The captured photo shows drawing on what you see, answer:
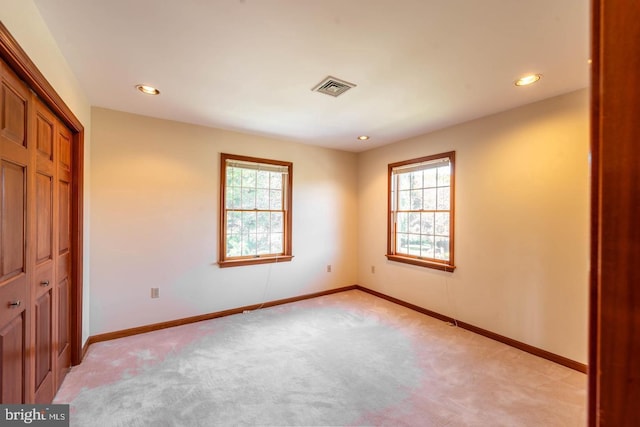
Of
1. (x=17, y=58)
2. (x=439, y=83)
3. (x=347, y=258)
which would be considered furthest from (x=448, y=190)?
(x=17, y=58)

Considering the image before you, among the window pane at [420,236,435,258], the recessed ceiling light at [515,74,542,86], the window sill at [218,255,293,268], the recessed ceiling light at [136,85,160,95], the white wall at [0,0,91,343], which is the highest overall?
the recessed ceiling light at [515,74,542,86]

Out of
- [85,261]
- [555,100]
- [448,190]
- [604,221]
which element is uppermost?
[555,100]

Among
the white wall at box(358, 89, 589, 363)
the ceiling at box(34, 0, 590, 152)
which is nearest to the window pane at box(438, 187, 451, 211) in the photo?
the white wall at box(358, 89, 589, 363)

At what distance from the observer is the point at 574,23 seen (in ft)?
5.53

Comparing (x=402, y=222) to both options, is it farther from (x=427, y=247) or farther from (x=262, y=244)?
(x=262, y=244)

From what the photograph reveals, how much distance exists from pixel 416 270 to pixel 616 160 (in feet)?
12.7

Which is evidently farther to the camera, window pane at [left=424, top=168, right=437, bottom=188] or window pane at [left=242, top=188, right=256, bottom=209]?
window pane at [left=242, top=188, right=256, bottom=209]

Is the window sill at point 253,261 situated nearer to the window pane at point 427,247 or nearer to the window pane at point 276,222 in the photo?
the window pane at point 276,222

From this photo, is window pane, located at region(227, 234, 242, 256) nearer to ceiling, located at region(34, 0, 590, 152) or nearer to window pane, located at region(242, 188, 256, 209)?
window pane, located at region(242, 188, 256, 209)

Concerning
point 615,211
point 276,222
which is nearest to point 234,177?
point 276,222

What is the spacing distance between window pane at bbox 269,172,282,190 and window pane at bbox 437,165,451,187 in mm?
2273

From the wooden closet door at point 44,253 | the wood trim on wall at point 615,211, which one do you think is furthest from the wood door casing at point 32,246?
the wood trim on wall at point 615,211

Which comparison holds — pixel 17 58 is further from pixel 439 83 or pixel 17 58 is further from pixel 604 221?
pixel 439 83

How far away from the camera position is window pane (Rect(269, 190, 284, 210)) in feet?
14.0
